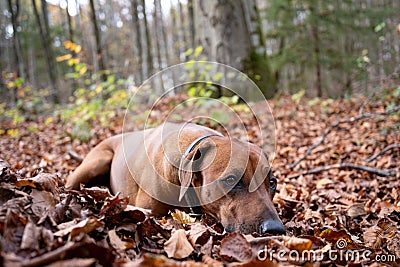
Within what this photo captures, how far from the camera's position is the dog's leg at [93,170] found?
4.53 m

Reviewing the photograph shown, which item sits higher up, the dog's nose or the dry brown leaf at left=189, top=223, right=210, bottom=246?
the dry brown leaf at left=189, top=223, right=210, bottom=246

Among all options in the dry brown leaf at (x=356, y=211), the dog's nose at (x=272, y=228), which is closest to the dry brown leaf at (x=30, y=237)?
the dog's nose at (x=272, y=228)

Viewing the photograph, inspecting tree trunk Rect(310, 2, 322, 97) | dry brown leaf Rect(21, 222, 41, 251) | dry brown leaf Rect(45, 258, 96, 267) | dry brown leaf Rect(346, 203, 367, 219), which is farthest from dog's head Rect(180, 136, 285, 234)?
tree trunk Rect(310, 2, 322, 97)

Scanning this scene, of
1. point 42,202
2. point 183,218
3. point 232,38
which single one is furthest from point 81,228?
point 232,38

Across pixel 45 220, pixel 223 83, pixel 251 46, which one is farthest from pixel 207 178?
pixel 251 46

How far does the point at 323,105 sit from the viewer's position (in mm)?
9336

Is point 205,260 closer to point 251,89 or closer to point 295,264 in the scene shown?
point 295,264

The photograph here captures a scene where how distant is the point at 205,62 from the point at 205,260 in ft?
26.7

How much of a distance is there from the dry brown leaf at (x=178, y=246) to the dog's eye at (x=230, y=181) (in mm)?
773

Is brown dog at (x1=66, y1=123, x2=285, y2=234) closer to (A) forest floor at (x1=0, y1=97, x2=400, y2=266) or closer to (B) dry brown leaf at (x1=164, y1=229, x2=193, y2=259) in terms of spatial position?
(A) forest floor at (x1=0, y1=97, x2=400, y2=266)

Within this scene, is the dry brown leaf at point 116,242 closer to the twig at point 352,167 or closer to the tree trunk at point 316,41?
Answer: the twig at point 352,167

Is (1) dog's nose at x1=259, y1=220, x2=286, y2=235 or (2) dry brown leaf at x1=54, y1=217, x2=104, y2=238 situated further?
(1) dog's nose at x1=259, y1=220, x2=286, y2=235

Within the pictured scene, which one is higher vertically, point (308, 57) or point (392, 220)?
point (308, 57)

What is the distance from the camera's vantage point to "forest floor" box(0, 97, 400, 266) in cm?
178
